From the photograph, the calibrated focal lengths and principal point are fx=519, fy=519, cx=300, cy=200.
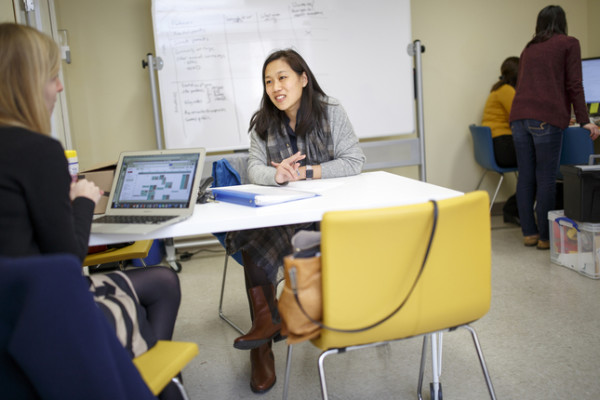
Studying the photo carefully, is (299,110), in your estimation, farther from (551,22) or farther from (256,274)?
(551,22)

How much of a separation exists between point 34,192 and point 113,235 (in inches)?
13.5

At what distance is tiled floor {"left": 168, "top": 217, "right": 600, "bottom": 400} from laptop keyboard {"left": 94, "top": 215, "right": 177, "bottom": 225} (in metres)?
0.75

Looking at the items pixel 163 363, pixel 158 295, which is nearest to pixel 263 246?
pixel 158 295

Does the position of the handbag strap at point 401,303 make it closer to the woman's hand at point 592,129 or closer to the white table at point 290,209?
the white table at point 290,209

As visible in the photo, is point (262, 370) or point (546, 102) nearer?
point (262, 370)

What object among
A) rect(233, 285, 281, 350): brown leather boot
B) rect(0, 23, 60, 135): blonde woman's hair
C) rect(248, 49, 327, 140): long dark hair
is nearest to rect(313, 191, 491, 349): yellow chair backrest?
rect(233, 285, 281, 350): brown leather boot

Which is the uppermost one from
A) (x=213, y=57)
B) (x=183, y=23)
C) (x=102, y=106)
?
(x=183, y=23)

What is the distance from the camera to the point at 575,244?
2.84 metres

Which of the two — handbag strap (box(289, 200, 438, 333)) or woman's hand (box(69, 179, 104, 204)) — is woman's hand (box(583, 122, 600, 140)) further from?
woman's hand (box(69, 179, 104, 204))

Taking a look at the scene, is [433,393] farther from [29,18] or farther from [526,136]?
[29,18]

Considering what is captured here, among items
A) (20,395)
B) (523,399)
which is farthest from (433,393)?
(20,395)

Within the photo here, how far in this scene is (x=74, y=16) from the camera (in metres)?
3.61

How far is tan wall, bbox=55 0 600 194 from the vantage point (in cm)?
366

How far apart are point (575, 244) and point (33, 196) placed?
2.75 m
